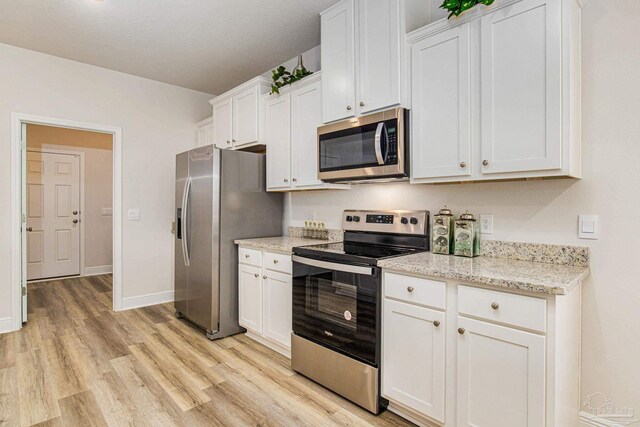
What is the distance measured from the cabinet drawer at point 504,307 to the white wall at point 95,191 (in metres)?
6.23

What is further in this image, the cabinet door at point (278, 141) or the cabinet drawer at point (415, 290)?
the cabinet door at point (278, 141)

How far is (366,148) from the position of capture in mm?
2312

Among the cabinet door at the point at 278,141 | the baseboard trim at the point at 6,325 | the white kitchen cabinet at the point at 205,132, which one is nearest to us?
the cabinet door at the point at 278,141

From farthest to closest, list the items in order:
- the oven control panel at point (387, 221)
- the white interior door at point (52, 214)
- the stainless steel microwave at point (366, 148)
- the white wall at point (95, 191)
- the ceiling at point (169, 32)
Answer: the white wall at point (95, 191), the white interior door at point (52, 214), the ceiling at point (169, 32), the oven control panel at point (387, 221), the stainless steel microwave at point (366, 148)

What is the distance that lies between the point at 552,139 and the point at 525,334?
883 millimetres

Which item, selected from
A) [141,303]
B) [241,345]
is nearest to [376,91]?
[241,345]

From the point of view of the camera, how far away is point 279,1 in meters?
2.56

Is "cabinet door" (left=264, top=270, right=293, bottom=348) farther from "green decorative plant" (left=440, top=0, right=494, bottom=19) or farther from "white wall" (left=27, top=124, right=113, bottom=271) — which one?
"white wall" (left=27, top=124, right=113, bottom=271)

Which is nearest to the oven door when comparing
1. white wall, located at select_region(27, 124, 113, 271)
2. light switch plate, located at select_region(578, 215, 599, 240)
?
light switch plate, located at select_region(578, 215, 599, 240)

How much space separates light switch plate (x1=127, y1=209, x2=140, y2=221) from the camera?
13.3ft

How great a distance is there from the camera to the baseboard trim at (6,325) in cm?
327

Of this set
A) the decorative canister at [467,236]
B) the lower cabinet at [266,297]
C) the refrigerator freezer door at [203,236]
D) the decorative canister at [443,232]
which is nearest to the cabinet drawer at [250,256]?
the lower cabinet at [266,297]

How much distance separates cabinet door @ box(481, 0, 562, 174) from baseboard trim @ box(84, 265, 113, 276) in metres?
6.40

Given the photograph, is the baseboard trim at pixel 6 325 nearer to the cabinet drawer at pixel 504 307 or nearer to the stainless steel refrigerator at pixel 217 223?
the stainless steel refrigerator at pixel 217 223
